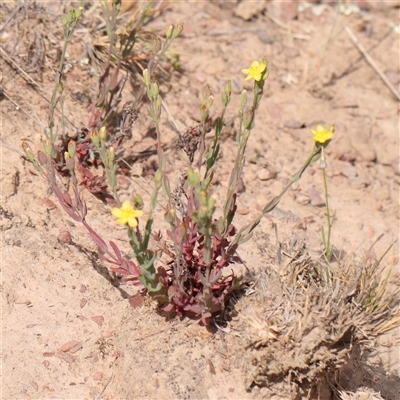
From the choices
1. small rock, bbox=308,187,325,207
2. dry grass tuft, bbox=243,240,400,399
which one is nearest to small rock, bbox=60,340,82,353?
dry grass tuft, bbox=243,240,400,399

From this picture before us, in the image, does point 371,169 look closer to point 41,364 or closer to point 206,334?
point 206,334

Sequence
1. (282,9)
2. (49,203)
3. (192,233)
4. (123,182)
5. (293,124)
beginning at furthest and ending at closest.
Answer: (282,9) → (293,124) → (123,182) → (49,203) → (192,233)

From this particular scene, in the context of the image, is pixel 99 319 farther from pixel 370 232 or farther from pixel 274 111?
pixel 274 111

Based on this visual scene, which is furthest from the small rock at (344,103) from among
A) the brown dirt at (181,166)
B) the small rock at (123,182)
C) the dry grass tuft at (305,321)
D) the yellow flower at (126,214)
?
the yellow flower at (126,214)

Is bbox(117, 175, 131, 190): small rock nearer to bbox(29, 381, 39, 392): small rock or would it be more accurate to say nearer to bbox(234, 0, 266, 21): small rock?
bbox(29, 381, 39, 392): small rock

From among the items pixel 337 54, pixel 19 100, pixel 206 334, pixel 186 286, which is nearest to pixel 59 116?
pixel 19 100

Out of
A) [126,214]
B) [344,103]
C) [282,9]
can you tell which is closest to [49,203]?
[126,214]

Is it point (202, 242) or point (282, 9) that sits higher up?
point (282, 9)

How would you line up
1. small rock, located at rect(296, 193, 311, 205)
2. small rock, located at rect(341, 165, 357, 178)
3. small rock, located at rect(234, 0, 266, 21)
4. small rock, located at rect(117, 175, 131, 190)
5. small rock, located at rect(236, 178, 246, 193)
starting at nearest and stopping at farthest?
small rock, located at rect(117, 175, 131, 190), small rock, located at rect(236, 178, 246, 193), small rock, located at rect(296, 193, 311, 205), small rock, located at rect(341, 165, 357, 178), small rock, located at rect(234, 0, 266, 21)
